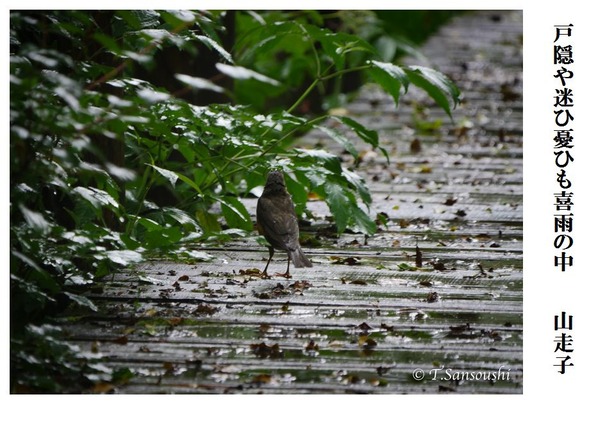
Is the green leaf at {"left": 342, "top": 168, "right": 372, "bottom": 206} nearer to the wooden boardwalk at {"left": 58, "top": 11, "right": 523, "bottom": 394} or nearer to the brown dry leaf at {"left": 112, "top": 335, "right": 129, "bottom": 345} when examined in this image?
the wooden boardwalk at {"left": 58, "top": 11, "right": 523, "bottom": 394}

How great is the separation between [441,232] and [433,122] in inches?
149

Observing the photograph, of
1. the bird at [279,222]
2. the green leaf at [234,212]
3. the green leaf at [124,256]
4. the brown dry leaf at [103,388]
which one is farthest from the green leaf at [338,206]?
the brown dry leaf at [103,388]

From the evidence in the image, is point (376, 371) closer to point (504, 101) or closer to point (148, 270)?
point (148, 270)

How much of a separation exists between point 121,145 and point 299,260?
100cm

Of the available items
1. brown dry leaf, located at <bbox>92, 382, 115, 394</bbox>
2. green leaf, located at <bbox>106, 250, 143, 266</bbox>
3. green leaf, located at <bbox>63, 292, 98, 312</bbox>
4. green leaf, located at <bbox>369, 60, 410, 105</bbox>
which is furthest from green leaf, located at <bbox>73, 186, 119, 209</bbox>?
green leaf, located at <bbox>369, 60, 410, 105</bbox>

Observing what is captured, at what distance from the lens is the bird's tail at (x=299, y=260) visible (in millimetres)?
4438

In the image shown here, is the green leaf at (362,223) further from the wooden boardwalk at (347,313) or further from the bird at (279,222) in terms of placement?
the bird at (279,222)

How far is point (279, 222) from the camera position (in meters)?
4.52

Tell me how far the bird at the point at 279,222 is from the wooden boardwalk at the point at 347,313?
120mm

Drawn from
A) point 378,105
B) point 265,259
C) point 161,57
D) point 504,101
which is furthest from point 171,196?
point 504,101

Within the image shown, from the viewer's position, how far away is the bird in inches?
176

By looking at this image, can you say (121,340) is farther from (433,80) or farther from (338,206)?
(433,80)

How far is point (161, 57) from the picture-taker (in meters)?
6.42

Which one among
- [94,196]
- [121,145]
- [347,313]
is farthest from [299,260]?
[94,196]
